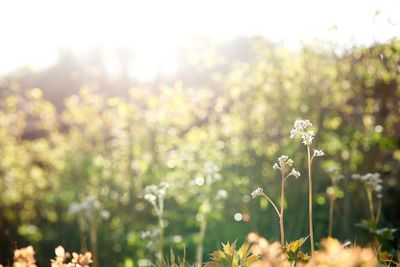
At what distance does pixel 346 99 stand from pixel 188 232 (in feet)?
9.02

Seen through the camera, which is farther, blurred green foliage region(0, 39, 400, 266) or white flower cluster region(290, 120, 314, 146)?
blurred green foliage region(0, 39, 400, 266)

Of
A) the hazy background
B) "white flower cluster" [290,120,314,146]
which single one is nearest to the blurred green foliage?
the hazy background

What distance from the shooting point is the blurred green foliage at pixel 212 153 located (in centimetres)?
622

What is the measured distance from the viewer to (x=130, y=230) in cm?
687

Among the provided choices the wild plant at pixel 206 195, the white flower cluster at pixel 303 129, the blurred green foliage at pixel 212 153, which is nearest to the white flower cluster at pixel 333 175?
the wild plant at pixel 206 195

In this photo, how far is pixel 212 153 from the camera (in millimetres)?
6969

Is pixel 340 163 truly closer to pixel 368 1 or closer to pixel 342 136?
pixel 342 136

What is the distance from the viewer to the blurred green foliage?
6219 mm

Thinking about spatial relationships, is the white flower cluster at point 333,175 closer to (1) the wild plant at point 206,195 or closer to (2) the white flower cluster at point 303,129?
(1) the wild plant at point 206,195

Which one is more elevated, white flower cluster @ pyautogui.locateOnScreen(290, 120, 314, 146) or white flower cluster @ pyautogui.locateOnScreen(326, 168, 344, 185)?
white flower cluster @ pyautogui.locateOnScreen(290, 120, 314, 146)

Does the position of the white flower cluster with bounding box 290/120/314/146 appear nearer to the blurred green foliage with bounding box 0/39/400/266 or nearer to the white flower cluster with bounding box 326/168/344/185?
the white flower cluster with bounding box 326/168/344/185

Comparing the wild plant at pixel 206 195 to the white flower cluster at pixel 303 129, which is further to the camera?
the wild plant at pixel 206 195

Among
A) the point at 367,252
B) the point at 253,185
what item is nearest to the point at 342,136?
the point at 253,185

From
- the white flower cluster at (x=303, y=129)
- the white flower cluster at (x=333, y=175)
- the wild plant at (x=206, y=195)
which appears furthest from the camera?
the white flower cluster at (x=333, y=175)
